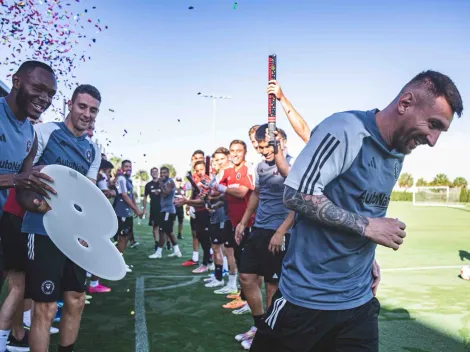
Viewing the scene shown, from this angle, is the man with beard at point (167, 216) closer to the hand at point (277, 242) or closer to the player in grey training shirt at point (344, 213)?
the hand at point (277, 242)

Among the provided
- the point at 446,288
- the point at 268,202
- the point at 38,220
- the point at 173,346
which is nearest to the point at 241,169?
the point at 268,202

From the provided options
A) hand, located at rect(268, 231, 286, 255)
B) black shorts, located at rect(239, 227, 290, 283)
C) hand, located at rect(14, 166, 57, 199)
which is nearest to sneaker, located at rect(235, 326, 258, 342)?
black shorts, located at rect(239, 227, 290, 283)

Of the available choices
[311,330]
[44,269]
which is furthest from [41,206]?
[311,330]

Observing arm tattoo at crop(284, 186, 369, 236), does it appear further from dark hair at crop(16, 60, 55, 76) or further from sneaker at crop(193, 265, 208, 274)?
sneaker at crop(193, 265, 208, 274)

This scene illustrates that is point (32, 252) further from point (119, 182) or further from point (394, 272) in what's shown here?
point (394, 272)

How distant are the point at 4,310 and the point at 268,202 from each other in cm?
270

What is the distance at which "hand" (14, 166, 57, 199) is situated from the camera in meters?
2.59

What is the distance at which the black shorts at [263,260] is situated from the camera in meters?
4.46

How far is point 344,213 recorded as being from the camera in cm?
208

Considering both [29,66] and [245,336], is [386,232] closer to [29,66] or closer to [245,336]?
[29,66]

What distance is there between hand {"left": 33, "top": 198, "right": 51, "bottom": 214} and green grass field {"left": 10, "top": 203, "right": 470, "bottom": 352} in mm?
2035

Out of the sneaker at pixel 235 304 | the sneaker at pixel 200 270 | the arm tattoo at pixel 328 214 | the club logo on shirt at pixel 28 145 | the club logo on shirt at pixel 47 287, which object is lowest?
the sneaker at pixel 200 270

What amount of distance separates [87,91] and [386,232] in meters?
2.72

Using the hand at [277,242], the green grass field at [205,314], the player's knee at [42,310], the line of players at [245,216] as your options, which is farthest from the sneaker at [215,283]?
the player's knee at [42,310]
